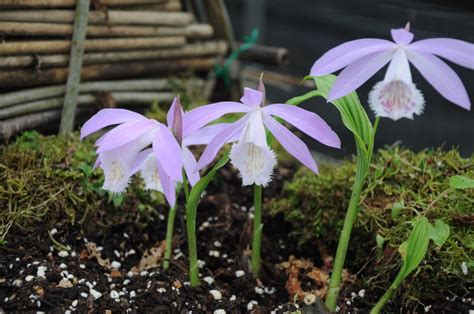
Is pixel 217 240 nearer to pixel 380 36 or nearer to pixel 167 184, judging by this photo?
pixel 167 184

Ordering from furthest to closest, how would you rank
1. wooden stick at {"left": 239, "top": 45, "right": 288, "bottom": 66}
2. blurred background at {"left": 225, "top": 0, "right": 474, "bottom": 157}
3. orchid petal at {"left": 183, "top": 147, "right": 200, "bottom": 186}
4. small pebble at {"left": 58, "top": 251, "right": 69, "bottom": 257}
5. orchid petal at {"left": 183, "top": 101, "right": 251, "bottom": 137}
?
wooden stick at {"left": 239, "top": 45, "right": 288, "bottom": 66}, blurred background at {"left": 225, "top": 0, "right": 474, "bottom": 157}, small pebble at {"left": 58, "top": 251, "right": 69, "bottom": 257}, orchid petal at {"left": 183, "top": 147, "right": 200, "bottom": 186}, orchid petal at {"left": 183, "top": 101, "right": 251, "bottom": 137}

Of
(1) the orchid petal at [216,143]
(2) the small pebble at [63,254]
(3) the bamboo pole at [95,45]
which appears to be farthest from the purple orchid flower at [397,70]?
(3) the bamboo pole at [95,45]

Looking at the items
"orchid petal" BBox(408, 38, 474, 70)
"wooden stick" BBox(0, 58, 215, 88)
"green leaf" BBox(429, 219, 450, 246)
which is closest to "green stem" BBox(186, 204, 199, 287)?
"green leaf" BBox(429, 219, 450, 246)

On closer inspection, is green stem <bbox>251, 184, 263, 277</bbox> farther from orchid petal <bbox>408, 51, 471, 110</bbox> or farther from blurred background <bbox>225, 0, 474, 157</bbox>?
blurred background <bbox>225, 0, 474, 157</bbox>

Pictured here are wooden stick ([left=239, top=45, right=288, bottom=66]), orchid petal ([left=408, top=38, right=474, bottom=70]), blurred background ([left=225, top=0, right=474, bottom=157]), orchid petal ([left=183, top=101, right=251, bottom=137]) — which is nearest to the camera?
orchid petal ([left=408, top=38, right=474, bottom=70])

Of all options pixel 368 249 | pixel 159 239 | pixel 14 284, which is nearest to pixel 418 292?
pixel 368 249
